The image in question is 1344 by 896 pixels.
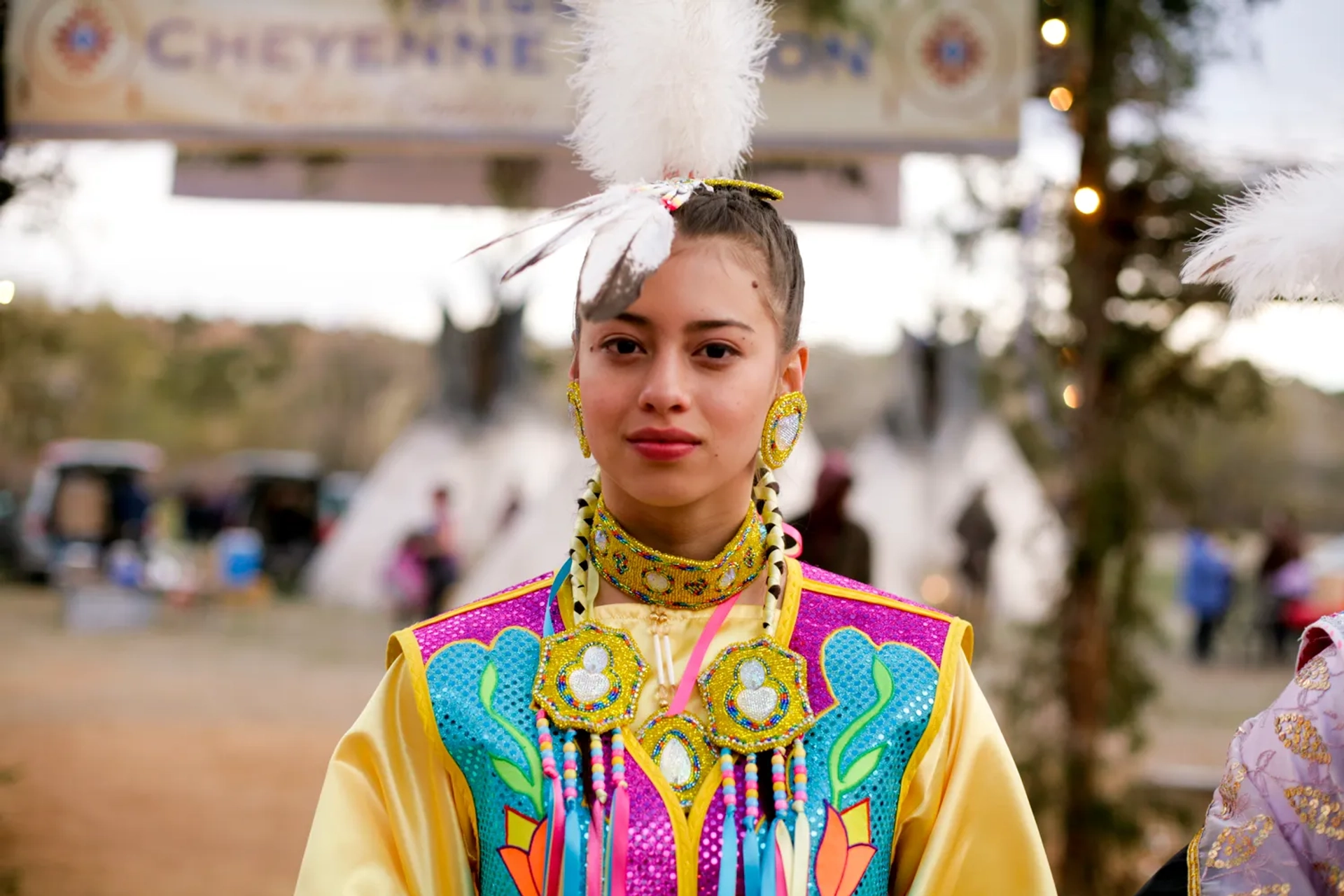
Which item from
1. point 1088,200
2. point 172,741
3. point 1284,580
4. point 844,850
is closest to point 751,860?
point 844,850

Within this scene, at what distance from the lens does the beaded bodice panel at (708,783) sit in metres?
1.57

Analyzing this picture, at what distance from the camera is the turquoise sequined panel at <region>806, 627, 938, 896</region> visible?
1.62 m

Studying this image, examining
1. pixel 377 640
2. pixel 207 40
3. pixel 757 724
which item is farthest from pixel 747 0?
pixel 377 640

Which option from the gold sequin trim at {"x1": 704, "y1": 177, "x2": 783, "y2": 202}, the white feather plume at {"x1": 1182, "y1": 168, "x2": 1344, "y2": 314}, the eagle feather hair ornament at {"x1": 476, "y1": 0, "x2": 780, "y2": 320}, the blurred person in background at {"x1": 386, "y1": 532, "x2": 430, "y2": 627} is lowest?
the blurred person in background at {"x1": 386, "y1": 532, "x2": 430, "y2": 627}

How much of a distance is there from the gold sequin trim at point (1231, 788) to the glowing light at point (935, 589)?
4.38 meters

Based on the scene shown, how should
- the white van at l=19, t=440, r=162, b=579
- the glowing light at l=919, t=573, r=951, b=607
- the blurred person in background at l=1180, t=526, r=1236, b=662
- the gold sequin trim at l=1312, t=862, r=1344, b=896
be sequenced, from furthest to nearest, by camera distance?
the blurred person in background at l=1180, t=526, r=1236, b=662 < the white van at l=19, t=440, r=162, b=579 < the glowing light at l=919, t=573, r=951, b=607 < the gold sequin trim at l=1312, t=862, r=1344, b=896

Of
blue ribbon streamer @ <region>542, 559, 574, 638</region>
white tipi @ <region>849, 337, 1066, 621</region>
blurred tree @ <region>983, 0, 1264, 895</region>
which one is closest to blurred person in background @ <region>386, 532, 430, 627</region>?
white tipi @ <region>849, 337, 1066, 621</region>

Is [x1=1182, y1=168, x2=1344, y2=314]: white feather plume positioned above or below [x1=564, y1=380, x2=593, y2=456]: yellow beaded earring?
above

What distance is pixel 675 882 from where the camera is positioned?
5.08 feet

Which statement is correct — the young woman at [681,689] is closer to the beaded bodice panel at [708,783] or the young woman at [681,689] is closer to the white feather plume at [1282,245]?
the beaded bodice panel at [708,783]

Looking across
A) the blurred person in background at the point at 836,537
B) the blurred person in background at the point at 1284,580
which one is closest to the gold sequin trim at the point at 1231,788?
the blurred person in background at the point at 836,537

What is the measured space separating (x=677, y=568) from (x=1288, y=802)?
822 mm

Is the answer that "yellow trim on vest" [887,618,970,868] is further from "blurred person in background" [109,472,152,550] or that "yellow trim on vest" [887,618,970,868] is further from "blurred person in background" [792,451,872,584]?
"blurred person in background" [109,472,152,550]

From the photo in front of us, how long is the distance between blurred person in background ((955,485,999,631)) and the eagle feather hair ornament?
13.5ft
